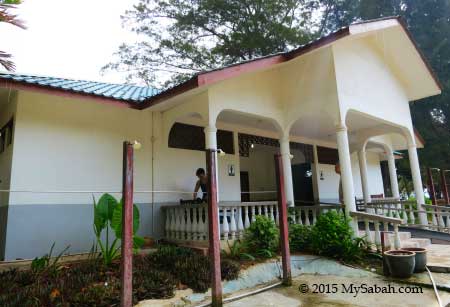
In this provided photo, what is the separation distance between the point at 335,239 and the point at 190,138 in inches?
157

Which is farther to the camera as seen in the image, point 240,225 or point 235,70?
point 240,225

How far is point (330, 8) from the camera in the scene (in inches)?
715

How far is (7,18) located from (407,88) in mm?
10385

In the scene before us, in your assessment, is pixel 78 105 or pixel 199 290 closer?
pixel 199 290

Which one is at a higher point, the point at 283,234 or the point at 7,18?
the point at 7,18

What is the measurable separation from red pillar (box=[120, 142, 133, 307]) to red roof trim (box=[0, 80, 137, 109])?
2.74 meters

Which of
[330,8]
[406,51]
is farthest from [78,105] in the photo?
[330,8]

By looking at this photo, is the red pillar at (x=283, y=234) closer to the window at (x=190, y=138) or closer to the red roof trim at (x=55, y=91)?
the window at (x=190, y=138)

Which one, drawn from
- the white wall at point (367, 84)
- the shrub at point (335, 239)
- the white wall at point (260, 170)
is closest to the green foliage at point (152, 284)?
the shrub at point (335, 239)

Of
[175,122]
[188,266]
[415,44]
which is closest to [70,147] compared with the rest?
[175,122]

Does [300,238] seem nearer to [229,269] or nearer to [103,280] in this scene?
[229,269]

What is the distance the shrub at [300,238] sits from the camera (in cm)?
628

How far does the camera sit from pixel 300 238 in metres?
6.37

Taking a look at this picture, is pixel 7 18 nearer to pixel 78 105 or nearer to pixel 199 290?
→ pixel 78 105
